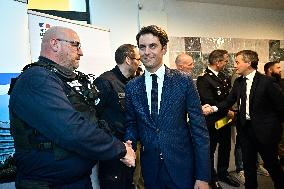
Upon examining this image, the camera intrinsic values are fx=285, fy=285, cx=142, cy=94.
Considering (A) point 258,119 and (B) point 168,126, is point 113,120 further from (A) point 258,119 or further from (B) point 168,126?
(A) point 258,119

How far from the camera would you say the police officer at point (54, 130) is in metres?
1.32

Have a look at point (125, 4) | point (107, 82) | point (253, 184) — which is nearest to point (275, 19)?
point (125, 4)

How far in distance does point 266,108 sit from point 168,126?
67.2 inches

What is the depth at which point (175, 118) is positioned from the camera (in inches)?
64.8

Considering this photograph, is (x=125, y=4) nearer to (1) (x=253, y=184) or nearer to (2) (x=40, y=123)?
(1) (x=253, y=184)

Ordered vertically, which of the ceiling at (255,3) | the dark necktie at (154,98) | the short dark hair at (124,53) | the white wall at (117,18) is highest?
the ceiling at (255,3)

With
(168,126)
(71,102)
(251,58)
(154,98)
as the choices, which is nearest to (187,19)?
(251,58)

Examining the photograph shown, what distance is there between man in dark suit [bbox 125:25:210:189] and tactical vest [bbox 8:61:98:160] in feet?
0.96

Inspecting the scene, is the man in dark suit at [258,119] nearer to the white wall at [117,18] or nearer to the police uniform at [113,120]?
the police uniform at [113,120]

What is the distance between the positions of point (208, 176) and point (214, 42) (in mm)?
3712

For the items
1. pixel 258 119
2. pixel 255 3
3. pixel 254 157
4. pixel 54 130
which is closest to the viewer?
pixel 54 130

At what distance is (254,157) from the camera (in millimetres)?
3023

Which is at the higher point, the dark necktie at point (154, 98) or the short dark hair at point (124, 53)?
the short dark hair at point (124, 53)

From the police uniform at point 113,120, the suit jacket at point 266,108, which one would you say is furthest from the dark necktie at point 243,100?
the police uniform at point 113,120
